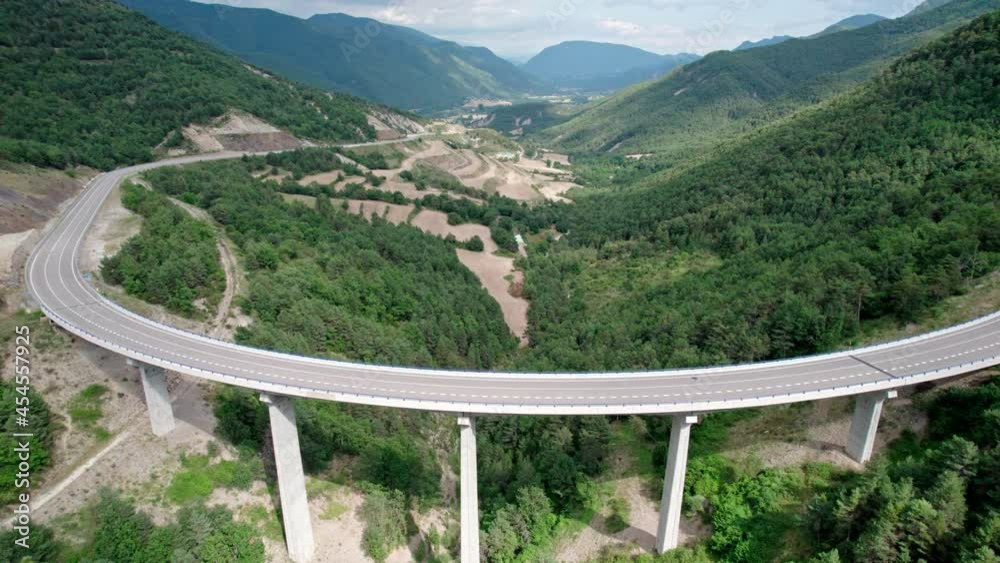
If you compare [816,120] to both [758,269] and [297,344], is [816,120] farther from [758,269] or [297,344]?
[297,344]

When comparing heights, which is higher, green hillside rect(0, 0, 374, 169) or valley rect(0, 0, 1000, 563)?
green hillside rect(0, 0, 374, 169)

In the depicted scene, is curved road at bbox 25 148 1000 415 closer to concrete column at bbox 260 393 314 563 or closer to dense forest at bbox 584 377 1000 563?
concrete column at bbox 260 393 314 563

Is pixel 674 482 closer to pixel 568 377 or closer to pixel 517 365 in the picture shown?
pixel 568 377

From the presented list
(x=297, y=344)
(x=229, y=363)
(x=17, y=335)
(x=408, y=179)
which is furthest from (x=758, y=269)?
(x=408, y=179)

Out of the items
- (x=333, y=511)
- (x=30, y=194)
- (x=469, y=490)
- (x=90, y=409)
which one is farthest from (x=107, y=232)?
(x=469, y=490)

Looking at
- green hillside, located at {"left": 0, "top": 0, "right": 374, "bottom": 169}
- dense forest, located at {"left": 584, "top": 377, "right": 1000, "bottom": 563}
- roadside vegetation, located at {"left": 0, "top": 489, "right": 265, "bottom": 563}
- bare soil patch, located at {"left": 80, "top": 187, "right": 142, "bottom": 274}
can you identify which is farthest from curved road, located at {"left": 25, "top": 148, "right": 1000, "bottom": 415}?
green hillside, located at {"left": 0, "top": 0, "right": 374, "bottom": 169}

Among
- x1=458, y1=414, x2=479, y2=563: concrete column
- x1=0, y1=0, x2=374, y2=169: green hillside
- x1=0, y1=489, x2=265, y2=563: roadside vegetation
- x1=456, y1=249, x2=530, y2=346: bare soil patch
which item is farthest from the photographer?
x1=0, y1=0, x2=374, y2=169: green hillside

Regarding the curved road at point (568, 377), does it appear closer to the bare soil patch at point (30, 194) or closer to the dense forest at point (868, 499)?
the dense forest at point (868, 499)
